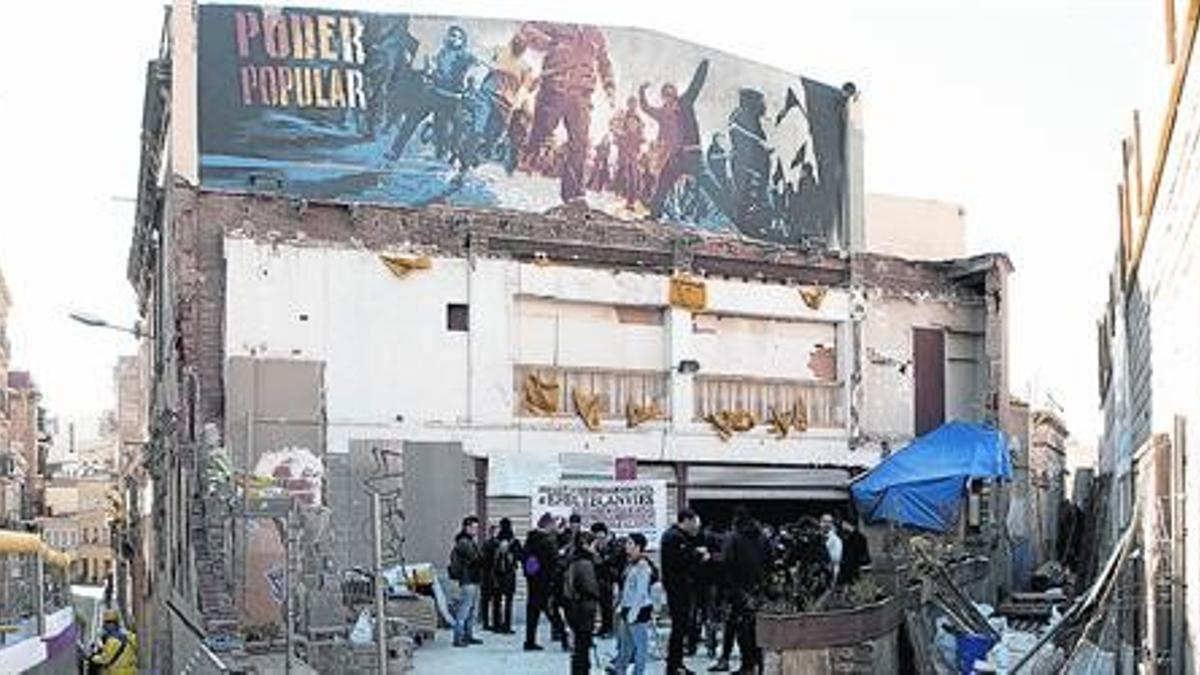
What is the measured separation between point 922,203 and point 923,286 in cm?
687

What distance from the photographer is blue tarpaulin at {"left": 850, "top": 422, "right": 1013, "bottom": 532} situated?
26.7 meters

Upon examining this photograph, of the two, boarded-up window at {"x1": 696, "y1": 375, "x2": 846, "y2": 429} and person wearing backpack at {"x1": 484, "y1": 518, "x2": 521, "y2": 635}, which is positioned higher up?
boarded-up window at {"x1": 696, "y1": 375, "x2": 846, "y2": 429}

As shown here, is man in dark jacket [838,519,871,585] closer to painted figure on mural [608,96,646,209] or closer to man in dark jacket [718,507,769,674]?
man in dark jacket [718,507,769,674]

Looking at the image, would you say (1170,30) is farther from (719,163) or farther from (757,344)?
(719,163)

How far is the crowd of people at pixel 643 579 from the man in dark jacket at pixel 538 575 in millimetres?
12

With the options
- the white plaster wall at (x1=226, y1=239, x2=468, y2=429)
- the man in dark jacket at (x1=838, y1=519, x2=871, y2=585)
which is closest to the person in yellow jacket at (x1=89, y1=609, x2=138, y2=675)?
the white plaster wall at (x1=226, y1=239, x2=468, y2=429)

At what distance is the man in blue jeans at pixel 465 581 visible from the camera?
754 inches

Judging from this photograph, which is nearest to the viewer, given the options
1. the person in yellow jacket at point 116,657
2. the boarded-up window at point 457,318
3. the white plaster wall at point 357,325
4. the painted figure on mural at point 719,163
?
the person in yellow jacket at point 116,657

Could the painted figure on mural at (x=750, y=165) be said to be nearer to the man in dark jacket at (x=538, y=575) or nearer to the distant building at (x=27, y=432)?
the man in dark jacket at (x=538, y=575)

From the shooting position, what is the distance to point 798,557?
16.6m

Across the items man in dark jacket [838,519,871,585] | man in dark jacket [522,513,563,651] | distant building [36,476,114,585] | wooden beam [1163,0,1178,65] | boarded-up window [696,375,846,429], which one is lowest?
distant building [36,476,114,585]

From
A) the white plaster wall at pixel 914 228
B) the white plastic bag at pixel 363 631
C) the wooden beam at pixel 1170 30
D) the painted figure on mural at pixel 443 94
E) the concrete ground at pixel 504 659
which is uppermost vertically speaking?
the painted figure on mural at pixel 443 94

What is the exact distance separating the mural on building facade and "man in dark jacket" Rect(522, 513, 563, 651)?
8.57 metres

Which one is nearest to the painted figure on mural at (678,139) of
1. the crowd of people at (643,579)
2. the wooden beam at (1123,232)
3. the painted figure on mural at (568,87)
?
the painted figure on mural at (568,87)
